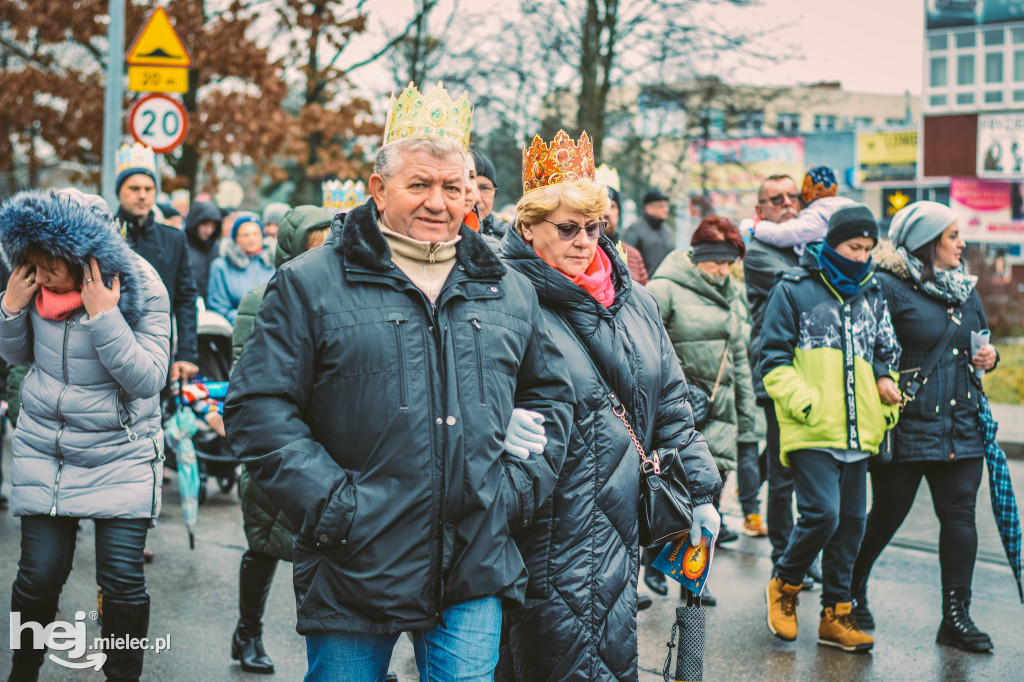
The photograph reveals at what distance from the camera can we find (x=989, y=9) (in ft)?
134

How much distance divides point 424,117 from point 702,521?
1.55 meters

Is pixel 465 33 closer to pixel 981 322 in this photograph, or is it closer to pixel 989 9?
pixel 981 322

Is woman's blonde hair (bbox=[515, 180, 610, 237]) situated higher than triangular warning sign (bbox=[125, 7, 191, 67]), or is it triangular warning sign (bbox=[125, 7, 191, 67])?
triangular warning sign (bbox=[125, 7, 191, 67])

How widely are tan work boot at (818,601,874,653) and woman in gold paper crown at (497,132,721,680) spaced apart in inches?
84.1

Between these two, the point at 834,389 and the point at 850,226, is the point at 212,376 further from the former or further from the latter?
the point at 850,226

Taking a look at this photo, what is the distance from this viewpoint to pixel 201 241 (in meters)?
10.2

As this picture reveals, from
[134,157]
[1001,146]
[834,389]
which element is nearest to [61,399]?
[834,389]

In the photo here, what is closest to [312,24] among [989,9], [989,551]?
[989,551]

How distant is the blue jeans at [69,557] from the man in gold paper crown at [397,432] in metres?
1.49

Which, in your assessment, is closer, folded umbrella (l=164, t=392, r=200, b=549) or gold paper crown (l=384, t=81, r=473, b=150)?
gold paper crown (l=384, t=81, r=473, b=150)

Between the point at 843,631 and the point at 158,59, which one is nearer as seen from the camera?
the point at 843,631

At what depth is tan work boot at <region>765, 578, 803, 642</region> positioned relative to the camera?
18.3 ft

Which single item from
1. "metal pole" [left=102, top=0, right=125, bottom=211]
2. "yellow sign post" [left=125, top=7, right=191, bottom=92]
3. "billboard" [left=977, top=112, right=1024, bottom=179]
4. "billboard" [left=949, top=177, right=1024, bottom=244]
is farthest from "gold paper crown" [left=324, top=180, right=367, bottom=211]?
"billboard" [left=949, top=177, right=1024, bottom=244]

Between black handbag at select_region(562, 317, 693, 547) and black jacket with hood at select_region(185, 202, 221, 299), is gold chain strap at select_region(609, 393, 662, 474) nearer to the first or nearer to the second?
black handbag at select_region(562, 317, 693, 547)
